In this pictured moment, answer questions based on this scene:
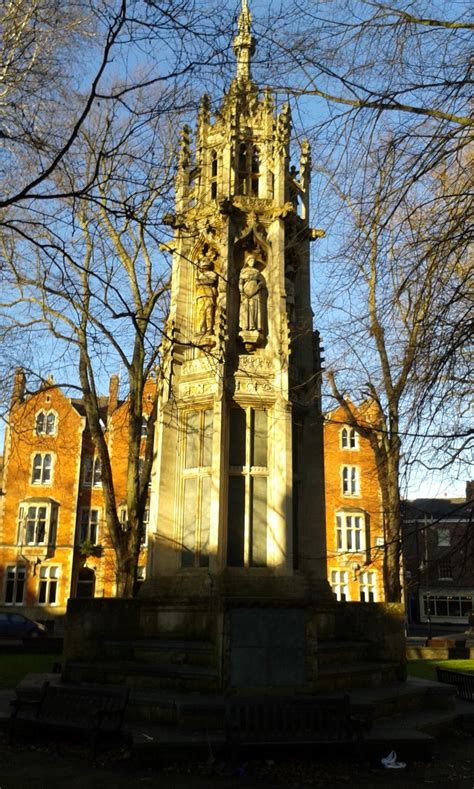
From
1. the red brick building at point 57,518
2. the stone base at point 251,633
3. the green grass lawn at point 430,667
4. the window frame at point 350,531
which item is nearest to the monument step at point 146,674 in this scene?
the stone base at point 251,633

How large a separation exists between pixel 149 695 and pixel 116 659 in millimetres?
1898

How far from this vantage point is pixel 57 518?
37.6 metres

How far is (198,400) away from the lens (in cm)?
1108

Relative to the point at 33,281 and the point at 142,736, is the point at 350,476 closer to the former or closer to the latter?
the point at 33,281

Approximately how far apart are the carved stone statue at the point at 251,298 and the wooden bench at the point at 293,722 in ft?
20.4

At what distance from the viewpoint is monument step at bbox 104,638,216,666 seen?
8898mm

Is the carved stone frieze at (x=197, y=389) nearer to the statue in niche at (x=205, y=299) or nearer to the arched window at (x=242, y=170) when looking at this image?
the statue in niche at (x=205, y=299)

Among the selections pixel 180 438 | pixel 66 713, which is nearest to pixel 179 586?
pixel 180 438

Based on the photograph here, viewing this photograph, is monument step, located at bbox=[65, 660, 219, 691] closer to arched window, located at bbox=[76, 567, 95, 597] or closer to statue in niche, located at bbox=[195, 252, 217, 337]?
statue in niche, located at bbox=[195, 252, 217, 337]

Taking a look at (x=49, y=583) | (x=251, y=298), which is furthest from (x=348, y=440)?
(x=251, y=298)

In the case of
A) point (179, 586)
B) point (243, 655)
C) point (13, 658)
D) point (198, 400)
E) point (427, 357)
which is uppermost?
point (198, 400)

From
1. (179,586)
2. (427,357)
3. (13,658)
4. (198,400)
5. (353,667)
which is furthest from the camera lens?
(13,658)

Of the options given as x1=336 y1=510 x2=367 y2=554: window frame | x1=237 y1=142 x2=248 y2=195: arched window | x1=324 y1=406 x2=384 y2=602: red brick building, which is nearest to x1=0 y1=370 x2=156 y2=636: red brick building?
x1=324 y1=406 x2=384 y2=602: red brick building

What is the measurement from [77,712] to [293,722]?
2.41 m
